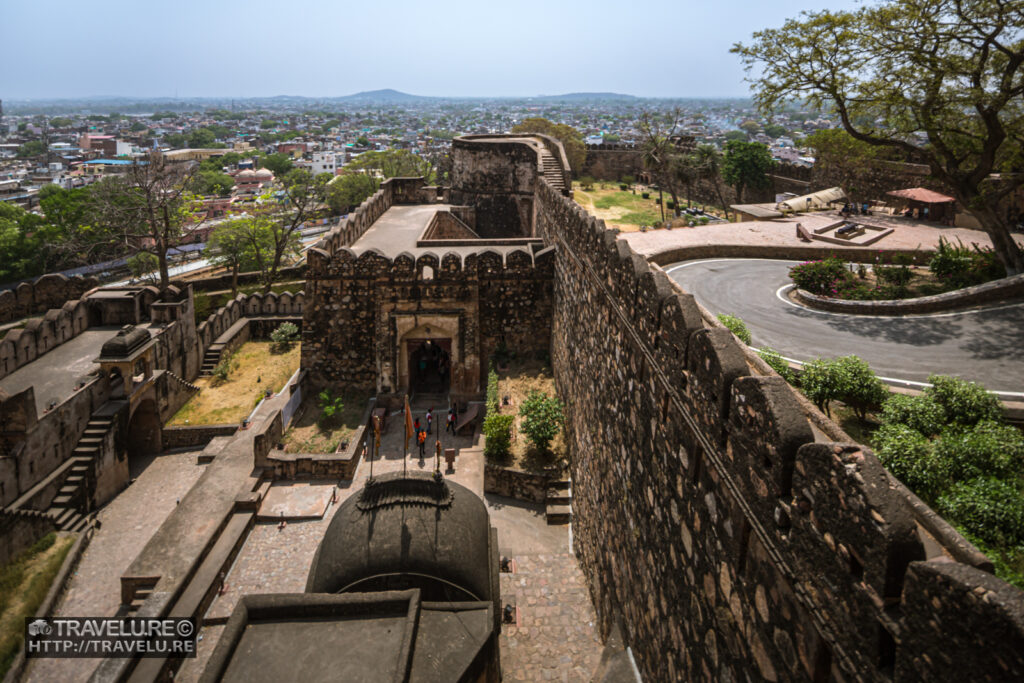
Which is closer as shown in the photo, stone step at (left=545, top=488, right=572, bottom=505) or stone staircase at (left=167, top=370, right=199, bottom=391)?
stone step at (left=545, top=488, right=572, bottom=505)

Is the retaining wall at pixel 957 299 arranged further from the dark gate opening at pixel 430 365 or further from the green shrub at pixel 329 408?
the green shrub at pixel 329 408

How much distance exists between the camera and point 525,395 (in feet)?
53.8

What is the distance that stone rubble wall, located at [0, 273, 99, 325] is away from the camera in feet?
93.3

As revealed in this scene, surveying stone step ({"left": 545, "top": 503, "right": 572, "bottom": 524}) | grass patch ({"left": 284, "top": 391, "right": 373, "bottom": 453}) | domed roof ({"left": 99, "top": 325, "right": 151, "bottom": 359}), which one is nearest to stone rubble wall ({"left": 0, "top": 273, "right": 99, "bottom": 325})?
domed roof ({"left": 99, "top": 325, "right": 151, "bottom": 359})

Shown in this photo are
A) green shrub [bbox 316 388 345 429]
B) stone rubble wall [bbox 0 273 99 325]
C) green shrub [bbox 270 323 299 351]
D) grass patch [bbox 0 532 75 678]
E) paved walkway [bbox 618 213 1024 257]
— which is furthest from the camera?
stone rubble wall [bbox 0 273 99 325]

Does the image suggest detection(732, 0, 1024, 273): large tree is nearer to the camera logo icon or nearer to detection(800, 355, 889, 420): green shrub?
detection(800, 355, 889, 420): green shrub

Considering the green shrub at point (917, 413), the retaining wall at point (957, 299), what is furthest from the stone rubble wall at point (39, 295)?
the green shrub at point (917, 413)

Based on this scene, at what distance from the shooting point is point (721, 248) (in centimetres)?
1936

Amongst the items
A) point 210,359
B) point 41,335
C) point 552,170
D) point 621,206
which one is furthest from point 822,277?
point 621,206

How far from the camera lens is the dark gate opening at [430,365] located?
64.6ft

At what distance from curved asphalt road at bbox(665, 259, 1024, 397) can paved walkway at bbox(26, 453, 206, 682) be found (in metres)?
14.0

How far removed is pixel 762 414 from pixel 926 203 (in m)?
26.5

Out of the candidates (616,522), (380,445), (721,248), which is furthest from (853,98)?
(380,445)

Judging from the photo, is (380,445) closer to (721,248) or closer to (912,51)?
(721,248)
